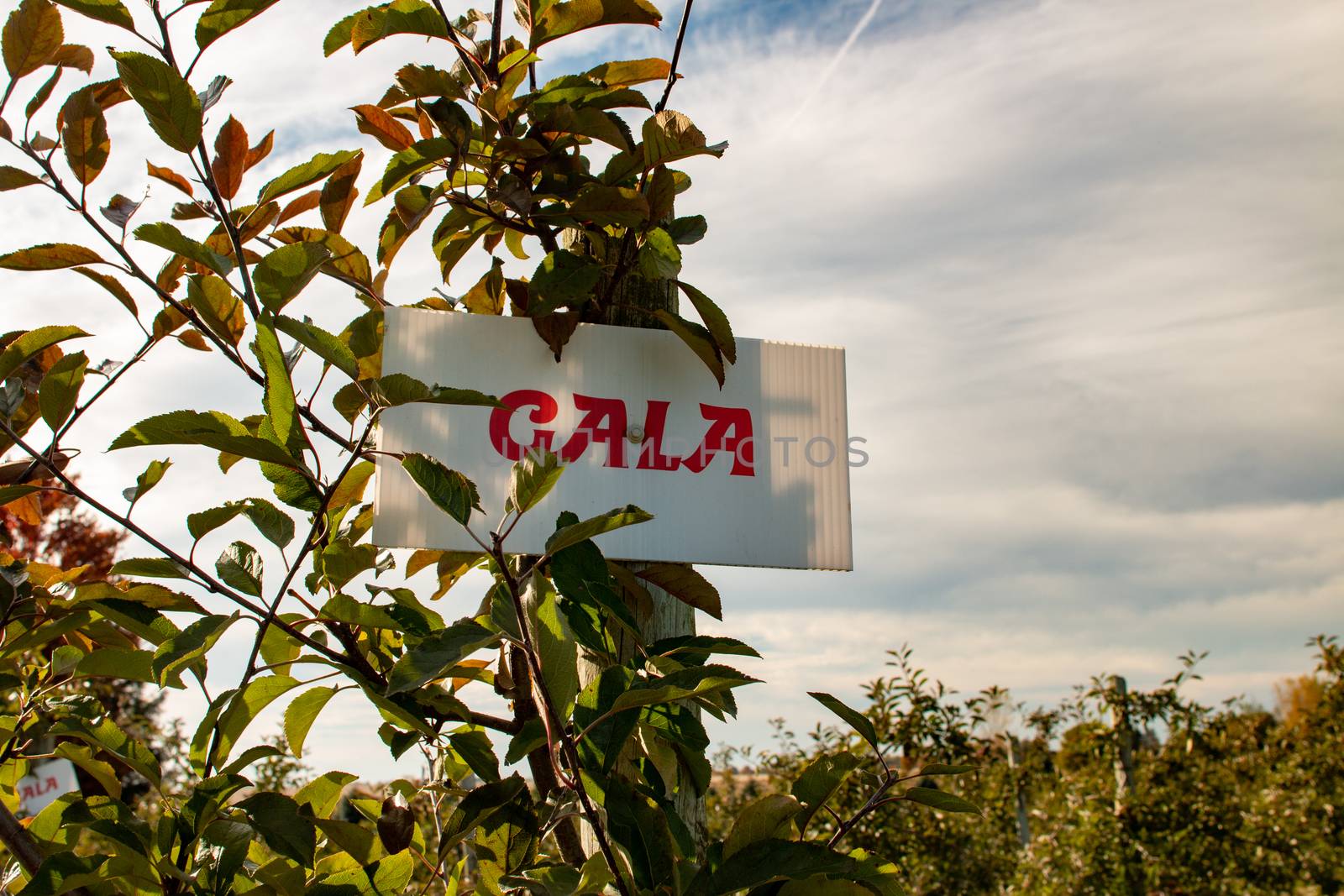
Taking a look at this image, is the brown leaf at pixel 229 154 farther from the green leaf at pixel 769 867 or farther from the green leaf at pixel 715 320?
the green leaf at pixel 769 867

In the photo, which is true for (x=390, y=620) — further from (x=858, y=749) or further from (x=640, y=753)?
(x=858, y=749)

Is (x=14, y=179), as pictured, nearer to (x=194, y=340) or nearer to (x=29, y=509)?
(x=194, y=340)

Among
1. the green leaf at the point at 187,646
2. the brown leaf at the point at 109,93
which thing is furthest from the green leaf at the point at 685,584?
the brown leaf at the point at 109,93

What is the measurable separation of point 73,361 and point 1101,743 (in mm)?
5866

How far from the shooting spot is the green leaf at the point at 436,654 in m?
0.82

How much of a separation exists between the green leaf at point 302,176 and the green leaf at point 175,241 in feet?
0.72

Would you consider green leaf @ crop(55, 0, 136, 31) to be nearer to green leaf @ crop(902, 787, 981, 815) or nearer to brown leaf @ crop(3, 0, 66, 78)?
brown leaf @ crop(3, 0, 66, 78)

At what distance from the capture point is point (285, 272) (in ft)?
3.25

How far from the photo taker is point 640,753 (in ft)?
3.55

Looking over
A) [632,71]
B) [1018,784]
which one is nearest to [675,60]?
[632,71]

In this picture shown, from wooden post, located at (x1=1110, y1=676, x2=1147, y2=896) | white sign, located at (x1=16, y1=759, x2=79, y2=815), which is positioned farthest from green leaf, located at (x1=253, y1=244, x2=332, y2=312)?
wooden post, located at (x1=1110, y1=676, x2=1147, y2=896)

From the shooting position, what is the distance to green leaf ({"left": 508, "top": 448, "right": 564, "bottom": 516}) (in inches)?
35.4

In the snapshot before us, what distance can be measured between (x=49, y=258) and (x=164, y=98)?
287mm

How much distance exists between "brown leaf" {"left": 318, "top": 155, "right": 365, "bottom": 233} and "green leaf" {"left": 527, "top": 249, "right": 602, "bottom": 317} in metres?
0.33
